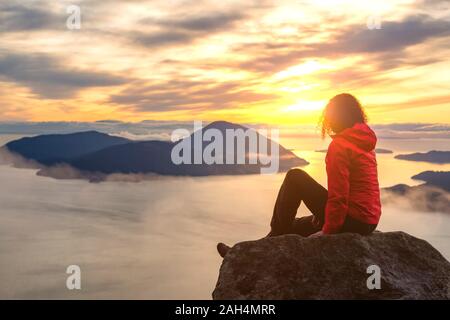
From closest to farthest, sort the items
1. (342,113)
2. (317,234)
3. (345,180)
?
1. (345,180)
2. (342,113)
3. (317,234)

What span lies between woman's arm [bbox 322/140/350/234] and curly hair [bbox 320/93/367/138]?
1.23 ft

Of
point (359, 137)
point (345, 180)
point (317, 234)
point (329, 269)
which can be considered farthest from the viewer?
point (317, 234)

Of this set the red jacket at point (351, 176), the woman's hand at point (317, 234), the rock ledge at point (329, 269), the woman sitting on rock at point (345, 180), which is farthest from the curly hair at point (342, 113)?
the rock ledge at point (329, 269)

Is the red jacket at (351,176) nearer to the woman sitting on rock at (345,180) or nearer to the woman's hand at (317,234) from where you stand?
the woman sitting on rock at (345,180)

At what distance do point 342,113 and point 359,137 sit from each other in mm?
448

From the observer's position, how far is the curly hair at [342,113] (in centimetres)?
650

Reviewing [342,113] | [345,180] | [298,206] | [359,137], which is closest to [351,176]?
[345,180]

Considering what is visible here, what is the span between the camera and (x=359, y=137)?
20.7 ft

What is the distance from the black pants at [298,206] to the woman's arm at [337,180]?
0.41 m

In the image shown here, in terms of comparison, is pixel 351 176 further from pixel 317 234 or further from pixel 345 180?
pixel 317 234

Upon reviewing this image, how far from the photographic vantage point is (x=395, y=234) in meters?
7.60

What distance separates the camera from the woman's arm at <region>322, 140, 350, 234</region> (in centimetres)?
615
